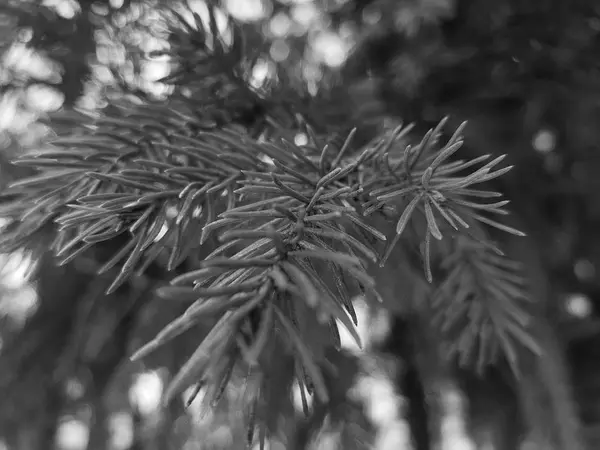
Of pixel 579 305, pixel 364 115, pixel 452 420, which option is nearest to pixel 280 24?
pixel 364 115

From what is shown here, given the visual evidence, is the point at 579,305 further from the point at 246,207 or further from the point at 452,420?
the point at 246,207

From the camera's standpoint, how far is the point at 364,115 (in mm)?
550

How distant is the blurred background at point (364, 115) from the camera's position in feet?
2.00

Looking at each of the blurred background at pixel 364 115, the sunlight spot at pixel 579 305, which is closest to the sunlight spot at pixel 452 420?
the blurred background at pixel 364 115

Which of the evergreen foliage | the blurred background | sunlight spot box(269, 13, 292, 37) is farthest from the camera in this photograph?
sunlight spot box(269, 13, 292, 37)

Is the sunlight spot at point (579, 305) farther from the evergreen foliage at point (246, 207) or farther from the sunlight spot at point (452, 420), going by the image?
the evergreen foliage at point (246, 207)

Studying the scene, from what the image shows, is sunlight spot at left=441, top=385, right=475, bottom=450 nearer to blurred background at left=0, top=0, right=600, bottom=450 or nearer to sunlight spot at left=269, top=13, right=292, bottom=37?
blurred background at left=0, top=0, right=600, bottom=450

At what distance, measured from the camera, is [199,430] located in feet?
3.62

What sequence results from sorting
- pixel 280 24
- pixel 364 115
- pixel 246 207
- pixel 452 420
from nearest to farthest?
pixel 246 207, pixel 364 115, pixel 280 24, pixel 452 420

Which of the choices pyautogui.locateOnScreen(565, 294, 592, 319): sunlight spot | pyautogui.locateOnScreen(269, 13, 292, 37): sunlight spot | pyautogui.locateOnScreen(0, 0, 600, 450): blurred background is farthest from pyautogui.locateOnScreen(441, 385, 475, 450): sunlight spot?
pyautogui.locateOnScreen(269, 13, 292, 37): sunlight spot

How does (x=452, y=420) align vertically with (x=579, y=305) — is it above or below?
below

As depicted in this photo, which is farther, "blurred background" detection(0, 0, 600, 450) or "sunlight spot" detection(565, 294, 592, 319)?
"sunlight spot" detection(565, 294, 592, 319)

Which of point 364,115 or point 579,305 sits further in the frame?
point 579,305

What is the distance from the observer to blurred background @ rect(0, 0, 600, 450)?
2.00ft
